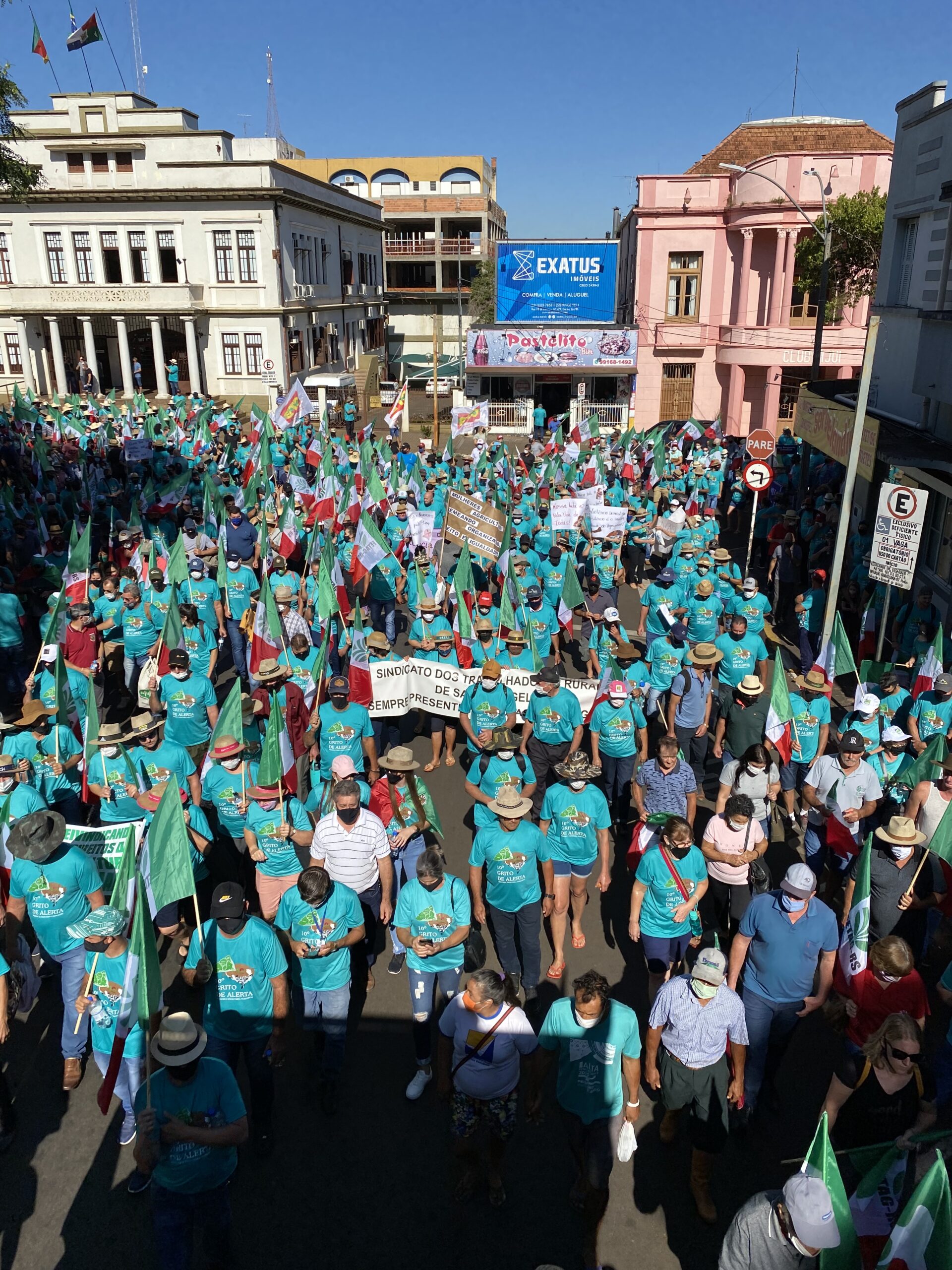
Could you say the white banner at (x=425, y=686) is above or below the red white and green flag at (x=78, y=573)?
below

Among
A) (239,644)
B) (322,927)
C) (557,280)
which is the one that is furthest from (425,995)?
(557,280)

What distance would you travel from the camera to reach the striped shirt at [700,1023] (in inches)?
183

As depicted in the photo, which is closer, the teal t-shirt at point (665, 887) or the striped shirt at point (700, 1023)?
the striped shirt at point (700, 1023)

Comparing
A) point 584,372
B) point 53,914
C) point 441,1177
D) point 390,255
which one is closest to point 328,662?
point 53,914

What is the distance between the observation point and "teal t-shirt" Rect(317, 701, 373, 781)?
7.61 m

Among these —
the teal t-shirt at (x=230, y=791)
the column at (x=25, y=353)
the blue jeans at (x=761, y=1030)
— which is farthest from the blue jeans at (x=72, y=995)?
the column at (x=25, y=353)

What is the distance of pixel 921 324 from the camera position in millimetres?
15164

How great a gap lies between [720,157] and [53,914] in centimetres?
4548

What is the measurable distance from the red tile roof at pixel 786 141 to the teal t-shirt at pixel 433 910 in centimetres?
4257

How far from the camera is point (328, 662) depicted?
10.0m

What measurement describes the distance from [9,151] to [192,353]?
22.7 meters

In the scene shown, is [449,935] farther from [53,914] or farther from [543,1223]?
[53,914]

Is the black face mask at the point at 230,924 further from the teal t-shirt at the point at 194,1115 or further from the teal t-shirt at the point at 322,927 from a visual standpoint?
the teal t-shirt at the point at 194,1115

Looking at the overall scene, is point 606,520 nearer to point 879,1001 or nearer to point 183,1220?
point 879,1001
